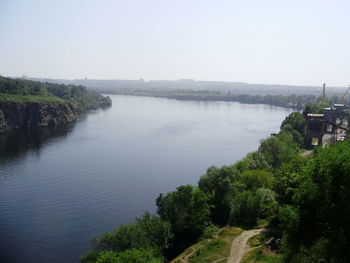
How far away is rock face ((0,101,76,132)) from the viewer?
89188 millimetres

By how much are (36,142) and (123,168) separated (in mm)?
28025

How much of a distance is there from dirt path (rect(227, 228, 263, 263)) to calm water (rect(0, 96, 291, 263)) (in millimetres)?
12068

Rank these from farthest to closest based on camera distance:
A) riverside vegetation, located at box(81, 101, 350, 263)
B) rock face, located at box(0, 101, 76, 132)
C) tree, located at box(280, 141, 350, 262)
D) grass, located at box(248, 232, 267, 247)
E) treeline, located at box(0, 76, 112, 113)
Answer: treeline, located at box(0, 76, 112, 113), rock face, located at box(0, 101, 76, 132), grass, located at box(248, 232, 267, 247), riverside vegetation, located at box(81, 101, 350, 263), tree, located at box(280, 141, 350, 262)

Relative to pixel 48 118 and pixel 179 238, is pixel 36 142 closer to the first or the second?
pixel 48 118

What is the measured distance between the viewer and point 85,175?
48.7 meters

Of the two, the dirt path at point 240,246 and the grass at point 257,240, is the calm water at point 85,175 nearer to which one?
the dirt path at point 240,246

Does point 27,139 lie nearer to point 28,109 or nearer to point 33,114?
point 33,114

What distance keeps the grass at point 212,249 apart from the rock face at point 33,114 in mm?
70981

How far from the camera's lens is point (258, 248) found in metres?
22.6

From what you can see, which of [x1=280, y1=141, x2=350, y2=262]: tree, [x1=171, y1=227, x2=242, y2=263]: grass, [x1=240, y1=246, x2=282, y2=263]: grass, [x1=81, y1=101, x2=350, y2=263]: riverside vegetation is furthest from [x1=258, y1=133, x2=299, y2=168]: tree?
[x1=280, y1=141, x2=350, y2=262]: tree

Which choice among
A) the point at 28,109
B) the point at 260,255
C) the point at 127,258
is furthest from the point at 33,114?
the point at 260,255

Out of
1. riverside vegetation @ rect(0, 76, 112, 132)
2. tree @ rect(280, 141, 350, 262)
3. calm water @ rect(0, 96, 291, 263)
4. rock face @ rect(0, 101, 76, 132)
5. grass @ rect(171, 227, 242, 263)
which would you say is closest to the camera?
tree @ rect(280, 141, 350, 262)

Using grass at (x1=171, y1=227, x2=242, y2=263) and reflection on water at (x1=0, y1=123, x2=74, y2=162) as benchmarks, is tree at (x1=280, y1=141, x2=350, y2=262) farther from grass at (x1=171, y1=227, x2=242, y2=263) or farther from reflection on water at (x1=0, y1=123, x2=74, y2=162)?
reflection on water at (x1=0, y1=123, x2=74, y2=162)

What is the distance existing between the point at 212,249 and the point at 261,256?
14.4 ft
